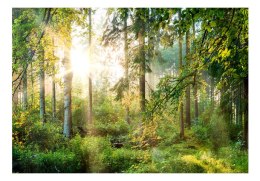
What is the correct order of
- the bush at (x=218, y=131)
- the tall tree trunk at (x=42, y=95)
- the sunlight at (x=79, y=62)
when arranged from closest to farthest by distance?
the tall tree trunk at (x=42, y=95) → the sunlight at (x=79, y=62) → the bush at (x=218, y=131)

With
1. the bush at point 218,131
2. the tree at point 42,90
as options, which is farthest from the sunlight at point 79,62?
the bush at point 218,131

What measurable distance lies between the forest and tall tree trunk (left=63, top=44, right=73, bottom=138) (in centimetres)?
2

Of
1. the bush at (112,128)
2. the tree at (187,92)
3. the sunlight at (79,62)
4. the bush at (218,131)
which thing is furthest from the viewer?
the bush at (112,128)

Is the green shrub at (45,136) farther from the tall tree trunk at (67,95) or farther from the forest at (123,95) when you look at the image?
the tall tree trunk at (67,95)

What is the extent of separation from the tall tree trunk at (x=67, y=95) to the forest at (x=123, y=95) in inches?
0.7

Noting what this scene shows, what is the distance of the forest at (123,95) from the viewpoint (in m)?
4.08

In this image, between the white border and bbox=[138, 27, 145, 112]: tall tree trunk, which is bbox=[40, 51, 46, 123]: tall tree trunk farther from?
bbox=[138, 27, 145, 112]: tall tree trunk

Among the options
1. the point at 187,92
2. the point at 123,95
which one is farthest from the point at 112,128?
the point at 187,92

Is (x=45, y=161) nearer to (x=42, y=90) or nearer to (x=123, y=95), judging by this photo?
(x=42, y=90)

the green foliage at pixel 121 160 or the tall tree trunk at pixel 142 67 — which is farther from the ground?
the tall tree trunk at pixel 142 67

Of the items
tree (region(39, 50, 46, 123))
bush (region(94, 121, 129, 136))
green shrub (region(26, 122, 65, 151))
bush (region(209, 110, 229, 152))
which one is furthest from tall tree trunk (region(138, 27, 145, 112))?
tree (region(39, 50, 46, 123))

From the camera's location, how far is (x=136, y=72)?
4840mm

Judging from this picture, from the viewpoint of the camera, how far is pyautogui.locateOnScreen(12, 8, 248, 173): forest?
13.4 ft

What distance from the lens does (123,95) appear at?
4.82 meters
